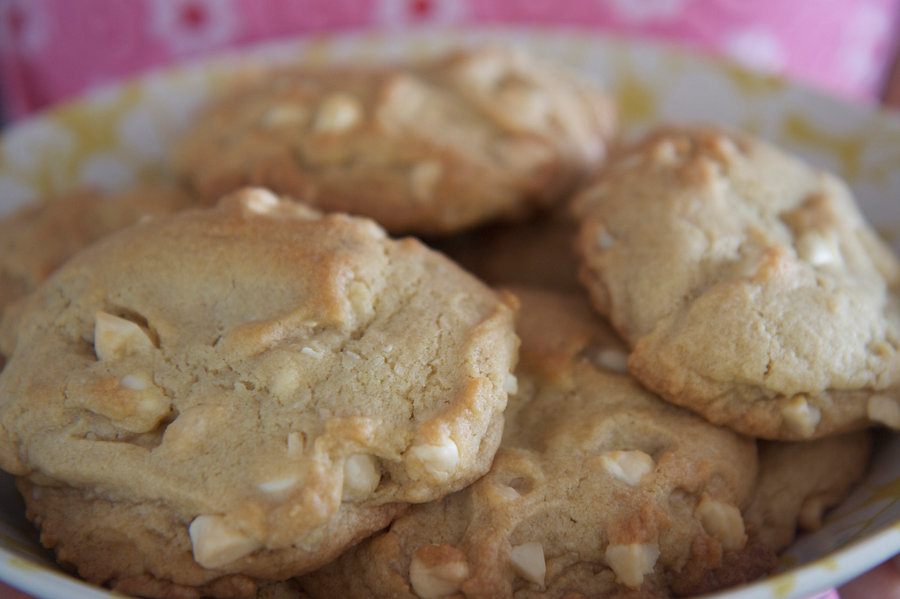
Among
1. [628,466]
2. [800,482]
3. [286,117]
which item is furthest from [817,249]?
[286,117]

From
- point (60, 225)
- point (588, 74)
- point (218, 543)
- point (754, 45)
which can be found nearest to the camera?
point (218, 543)

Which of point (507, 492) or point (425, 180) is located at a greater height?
point (425, 180)

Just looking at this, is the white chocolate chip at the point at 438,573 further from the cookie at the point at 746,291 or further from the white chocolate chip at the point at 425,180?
the white chocolate chip at the point at 425,180

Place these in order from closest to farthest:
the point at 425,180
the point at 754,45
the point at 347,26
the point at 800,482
Result: the point at 800,482 < the point at 425,180 < the point at 347,26 < the point at 754,45

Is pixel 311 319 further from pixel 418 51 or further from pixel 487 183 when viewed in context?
pixel 418 51

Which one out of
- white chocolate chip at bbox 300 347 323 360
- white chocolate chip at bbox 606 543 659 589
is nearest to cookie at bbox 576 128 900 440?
white chocolate chip at bbox 606 543 659 589

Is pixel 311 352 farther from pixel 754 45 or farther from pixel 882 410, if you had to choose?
pixel 754 45

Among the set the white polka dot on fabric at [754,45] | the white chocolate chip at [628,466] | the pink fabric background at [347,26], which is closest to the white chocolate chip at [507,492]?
the white chocolate chip at [628,466]
